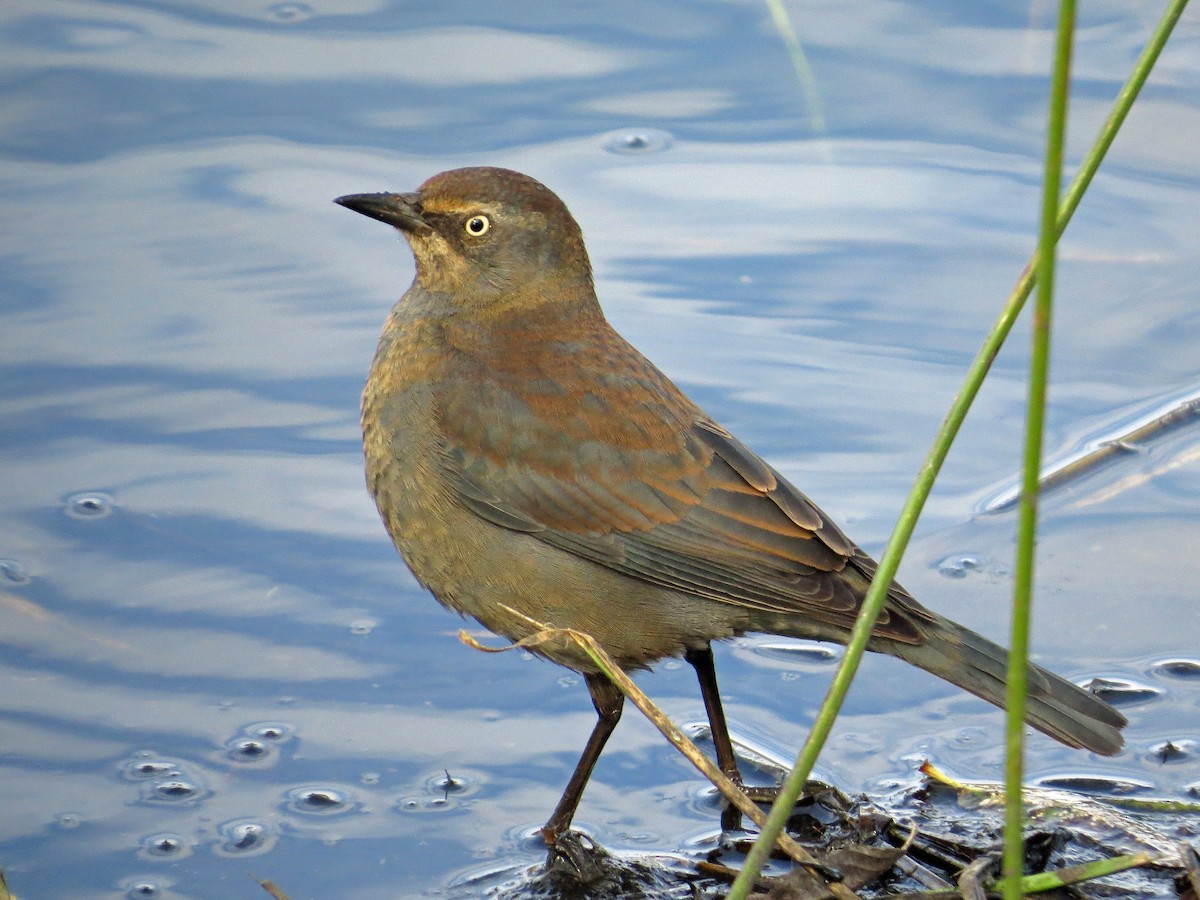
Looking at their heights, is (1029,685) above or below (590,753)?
above

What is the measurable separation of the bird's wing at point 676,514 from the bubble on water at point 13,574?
6.14 ft

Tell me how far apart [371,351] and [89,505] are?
1.29 metres

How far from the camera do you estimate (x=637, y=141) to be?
7602mm

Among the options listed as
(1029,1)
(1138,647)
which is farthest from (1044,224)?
(1029,1)

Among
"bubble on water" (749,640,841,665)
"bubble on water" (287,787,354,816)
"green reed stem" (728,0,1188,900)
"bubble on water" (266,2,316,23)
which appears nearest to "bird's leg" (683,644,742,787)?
"bubble on water" (749,640,841,665)

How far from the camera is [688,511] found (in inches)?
175

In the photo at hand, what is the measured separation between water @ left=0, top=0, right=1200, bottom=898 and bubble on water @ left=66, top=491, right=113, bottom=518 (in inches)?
0.5

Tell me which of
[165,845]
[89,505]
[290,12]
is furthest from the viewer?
[290,12]

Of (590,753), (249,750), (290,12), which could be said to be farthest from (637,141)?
(590,753)

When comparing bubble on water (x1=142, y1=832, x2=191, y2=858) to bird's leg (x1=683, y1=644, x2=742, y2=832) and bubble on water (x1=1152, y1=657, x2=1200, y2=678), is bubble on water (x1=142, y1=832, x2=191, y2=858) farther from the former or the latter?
bubble on water (x1=1152, y1=657, x2=1200, y2=678)

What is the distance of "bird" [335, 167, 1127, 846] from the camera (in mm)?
4262

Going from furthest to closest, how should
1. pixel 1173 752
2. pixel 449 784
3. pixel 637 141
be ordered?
pixel 637 141
pixel 449 784
pixel 1173 752

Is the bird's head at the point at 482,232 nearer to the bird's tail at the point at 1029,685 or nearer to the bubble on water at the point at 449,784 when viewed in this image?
the bubble on water at the point at 449,784

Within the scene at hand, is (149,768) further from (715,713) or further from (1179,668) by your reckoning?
(1179,668)
